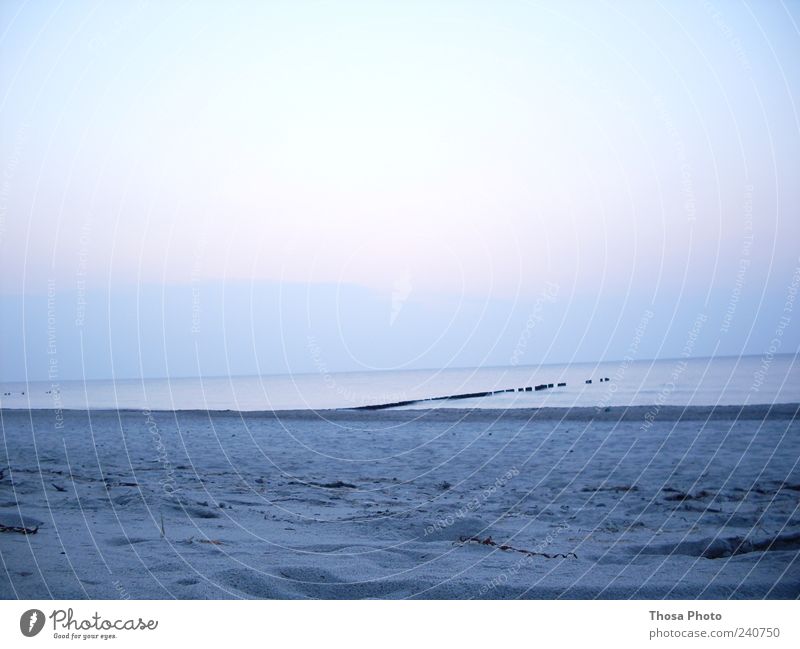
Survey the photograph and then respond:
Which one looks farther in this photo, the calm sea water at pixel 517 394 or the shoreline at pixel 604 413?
the calm sea water at pixel 517 394

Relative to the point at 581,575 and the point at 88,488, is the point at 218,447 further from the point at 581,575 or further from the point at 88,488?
the point at 581,575

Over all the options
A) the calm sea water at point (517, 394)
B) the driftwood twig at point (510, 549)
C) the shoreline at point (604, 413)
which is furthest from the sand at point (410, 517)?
the calm sea water at point (517, 394)

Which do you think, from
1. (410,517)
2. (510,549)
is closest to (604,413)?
(410,517)

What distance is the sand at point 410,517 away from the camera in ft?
16.1

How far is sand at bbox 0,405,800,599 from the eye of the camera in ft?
16.1

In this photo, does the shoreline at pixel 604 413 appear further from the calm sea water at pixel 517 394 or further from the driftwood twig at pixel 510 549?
the driftwood twig at pixel 510 549

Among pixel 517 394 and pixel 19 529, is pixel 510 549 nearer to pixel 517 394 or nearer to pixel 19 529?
Result: pixel 19 529

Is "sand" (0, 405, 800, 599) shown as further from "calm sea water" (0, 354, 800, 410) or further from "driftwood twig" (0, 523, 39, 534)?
"calm sea water" (0, 354, 800, 410)

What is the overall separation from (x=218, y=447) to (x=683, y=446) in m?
8.17

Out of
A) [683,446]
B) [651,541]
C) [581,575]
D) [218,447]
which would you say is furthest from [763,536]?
[218,447]

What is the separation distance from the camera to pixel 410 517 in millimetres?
7223

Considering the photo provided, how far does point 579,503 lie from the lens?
798 centimetres

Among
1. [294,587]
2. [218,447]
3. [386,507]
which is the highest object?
[218,447]

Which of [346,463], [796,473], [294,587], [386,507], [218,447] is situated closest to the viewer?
[294,587]
